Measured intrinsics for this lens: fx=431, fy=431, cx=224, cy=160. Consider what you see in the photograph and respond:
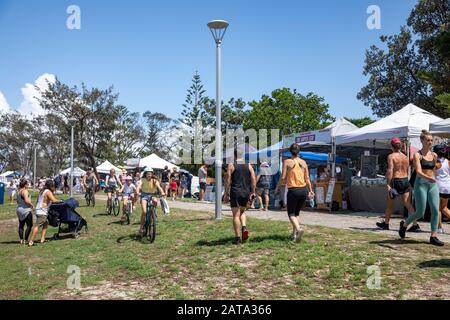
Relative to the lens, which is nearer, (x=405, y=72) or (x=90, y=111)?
(x=405, y=72)

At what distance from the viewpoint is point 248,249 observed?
7902mm

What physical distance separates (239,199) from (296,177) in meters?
1.17

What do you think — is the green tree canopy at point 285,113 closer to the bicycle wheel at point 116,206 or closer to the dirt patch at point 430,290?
the bicycle wheel at point 116,206

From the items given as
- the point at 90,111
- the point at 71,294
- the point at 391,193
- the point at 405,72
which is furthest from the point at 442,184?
the point at 90,111

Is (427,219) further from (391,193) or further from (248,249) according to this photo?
(248,249)

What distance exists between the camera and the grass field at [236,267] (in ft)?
18.8

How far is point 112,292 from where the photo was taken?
6297 mm

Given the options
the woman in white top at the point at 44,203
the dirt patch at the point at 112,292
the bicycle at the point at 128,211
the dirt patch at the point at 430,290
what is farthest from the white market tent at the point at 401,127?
the woman in white top at the point at 44,203

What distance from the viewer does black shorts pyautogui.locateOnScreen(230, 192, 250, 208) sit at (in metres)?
8.22

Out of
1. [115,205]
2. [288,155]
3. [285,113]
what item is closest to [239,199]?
[115,205]

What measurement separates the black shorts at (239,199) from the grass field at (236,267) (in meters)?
0.78

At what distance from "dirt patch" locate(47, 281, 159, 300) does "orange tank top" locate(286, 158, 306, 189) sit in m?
3.02

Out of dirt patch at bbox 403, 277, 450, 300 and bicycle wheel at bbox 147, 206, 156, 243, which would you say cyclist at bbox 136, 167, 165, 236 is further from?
dirt patch at bbox 403, 277, 450, 300
